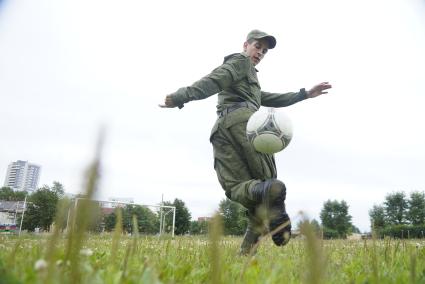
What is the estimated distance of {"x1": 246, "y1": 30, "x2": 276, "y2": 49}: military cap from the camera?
4.80 m

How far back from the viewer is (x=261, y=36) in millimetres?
4809

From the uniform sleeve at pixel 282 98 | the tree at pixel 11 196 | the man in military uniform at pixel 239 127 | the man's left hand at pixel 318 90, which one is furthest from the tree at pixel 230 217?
the tree at pixel 11 196

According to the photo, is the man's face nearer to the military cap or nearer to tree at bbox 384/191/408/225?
the military cap

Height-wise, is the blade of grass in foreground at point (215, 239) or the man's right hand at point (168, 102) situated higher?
the man's right hand at point (168, 102)

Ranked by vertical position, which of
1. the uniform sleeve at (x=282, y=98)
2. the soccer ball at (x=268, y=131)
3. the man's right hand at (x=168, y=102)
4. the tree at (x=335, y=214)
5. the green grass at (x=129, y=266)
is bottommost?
the green grass at (x=129, y=266)

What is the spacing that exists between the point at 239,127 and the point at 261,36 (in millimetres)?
1404

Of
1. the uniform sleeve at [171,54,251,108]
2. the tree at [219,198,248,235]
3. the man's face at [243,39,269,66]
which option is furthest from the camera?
the man's face at [243,39,269,66]

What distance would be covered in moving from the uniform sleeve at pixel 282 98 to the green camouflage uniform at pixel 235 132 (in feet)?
3.26

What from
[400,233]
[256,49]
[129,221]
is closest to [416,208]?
[400,233]

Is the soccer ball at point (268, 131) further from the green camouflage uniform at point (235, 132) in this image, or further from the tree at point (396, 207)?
the tree at point (396, 207)

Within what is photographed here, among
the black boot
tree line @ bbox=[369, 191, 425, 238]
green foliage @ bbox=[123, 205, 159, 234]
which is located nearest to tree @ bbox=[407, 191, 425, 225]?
tree line @ bbox=[369, 191, 425, 238]

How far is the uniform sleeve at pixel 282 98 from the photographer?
557 cm

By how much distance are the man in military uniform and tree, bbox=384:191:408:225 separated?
3063 inches

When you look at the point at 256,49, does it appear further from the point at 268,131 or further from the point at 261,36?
the point at 268,131
